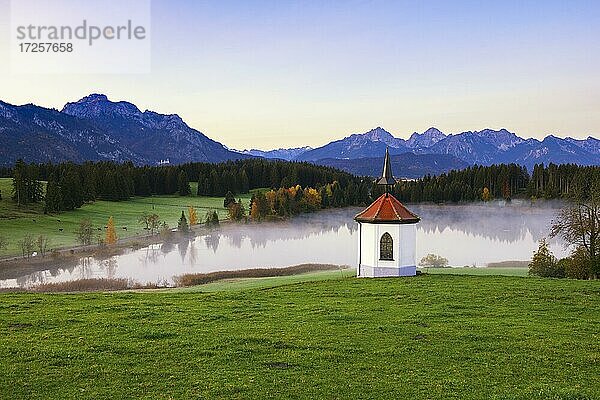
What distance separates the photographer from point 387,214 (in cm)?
3791

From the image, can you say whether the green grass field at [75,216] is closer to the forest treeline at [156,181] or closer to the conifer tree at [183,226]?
the forest treeline at [156,181]

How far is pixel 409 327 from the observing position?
774 inches

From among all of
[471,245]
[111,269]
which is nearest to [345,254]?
[471,245]

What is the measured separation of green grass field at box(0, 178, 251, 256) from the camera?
75.0 metres

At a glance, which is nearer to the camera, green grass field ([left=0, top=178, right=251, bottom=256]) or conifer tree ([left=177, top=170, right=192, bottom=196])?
green grass field ([left=0, top=178, right=251, bottom=256])

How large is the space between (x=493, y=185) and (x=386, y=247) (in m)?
128

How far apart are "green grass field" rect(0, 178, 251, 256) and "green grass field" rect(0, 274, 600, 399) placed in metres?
50.6

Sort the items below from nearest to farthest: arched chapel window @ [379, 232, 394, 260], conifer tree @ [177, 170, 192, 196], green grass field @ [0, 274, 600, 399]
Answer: green grass field @ [0, 274, 600, 399] < arched chapel window @ [379, 232, 394, 260] < conifer tree @ [177, 170, 192, 196]

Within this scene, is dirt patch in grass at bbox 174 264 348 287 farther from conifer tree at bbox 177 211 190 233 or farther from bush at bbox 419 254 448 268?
conifer tree at bbox 177 211 190 233

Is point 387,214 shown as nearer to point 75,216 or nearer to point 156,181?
point 75,216

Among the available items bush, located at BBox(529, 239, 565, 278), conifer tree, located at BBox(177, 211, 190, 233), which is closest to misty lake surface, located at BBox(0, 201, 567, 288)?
conifer tree, located at BBox(177, 211, 190, 233)

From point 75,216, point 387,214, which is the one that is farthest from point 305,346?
point 75,216

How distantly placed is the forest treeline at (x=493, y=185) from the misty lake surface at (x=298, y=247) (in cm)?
2023

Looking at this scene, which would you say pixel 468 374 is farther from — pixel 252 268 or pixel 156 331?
pixel 252 268
